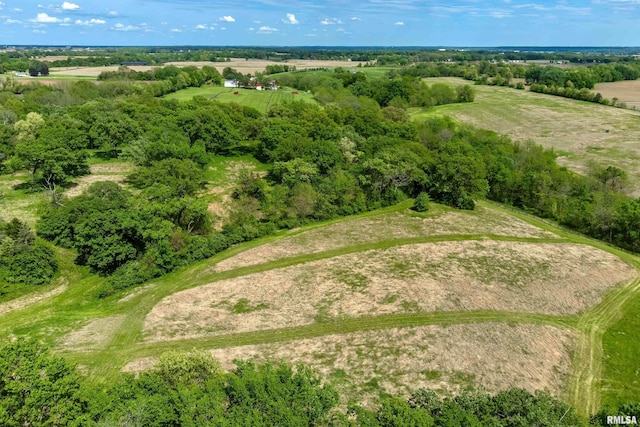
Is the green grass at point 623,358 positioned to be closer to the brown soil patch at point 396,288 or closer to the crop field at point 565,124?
the brown soil patch at point 396,288

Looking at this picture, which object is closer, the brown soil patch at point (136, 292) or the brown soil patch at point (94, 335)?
the brown soil patch at point (94, 335)

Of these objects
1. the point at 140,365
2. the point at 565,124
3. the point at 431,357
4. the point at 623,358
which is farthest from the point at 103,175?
the point at 565,124

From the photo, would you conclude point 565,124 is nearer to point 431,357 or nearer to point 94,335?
point 431,357

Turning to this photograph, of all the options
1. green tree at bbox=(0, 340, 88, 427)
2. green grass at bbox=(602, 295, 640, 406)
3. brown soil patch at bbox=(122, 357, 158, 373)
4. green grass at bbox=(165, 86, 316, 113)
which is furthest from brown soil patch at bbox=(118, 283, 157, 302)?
green grass at bbox=(165, 86, 316, 113)

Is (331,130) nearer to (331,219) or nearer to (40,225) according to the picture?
(331,219)

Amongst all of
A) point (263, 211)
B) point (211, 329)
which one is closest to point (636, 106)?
point (263, 211)

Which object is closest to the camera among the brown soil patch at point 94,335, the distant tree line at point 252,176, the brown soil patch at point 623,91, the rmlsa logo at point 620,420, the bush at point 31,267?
the rmlsa logo at point 620,420

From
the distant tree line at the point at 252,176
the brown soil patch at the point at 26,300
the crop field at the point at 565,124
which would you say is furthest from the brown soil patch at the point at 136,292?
the crop field at the point at 565,124
